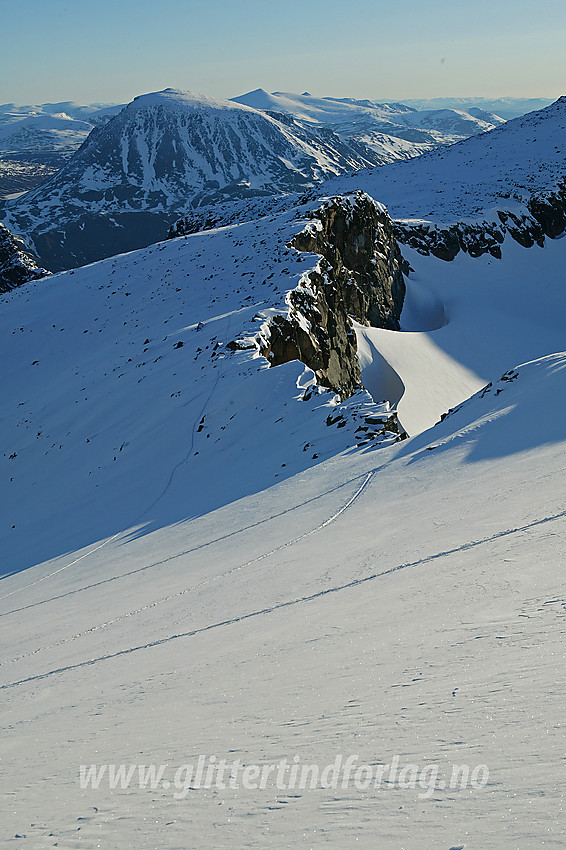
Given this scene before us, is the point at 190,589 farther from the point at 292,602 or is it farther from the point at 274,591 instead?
the point at 292,602

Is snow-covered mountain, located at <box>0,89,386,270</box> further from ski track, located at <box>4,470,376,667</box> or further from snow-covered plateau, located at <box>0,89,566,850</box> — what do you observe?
ski track, located at <box>4,470,376,667</box>

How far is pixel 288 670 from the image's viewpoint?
4.63 meters

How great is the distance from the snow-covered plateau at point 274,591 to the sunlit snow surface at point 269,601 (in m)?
0.03

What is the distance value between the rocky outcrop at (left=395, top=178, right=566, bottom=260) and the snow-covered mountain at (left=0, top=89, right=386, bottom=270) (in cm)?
11227

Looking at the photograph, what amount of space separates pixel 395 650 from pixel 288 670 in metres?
0.83

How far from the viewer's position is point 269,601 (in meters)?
6.40

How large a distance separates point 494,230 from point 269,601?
38129 millimetres

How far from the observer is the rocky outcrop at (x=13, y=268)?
51750mm

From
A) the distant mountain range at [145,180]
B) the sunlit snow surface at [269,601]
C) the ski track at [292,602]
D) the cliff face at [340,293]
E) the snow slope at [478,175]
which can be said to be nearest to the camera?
the sunlit snow surface at [269,601]

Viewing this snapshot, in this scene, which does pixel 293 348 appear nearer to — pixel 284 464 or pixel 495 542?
pixel 284 464

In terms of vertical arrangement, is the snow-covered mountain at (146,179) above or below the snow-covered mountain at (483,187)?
above

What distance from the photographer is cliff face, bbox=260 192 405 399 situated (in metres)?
17.7

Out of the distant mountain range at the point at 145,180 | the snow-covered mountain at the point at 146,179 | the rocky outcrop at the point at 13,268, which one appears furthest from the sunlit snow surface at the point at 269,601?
the snow-covered mountain at the point at 146,179

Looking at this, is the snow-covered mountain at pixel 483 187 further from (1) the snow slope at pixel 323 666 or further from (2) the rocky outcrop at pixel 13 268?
(1) the snow slope at pixel 323 666
